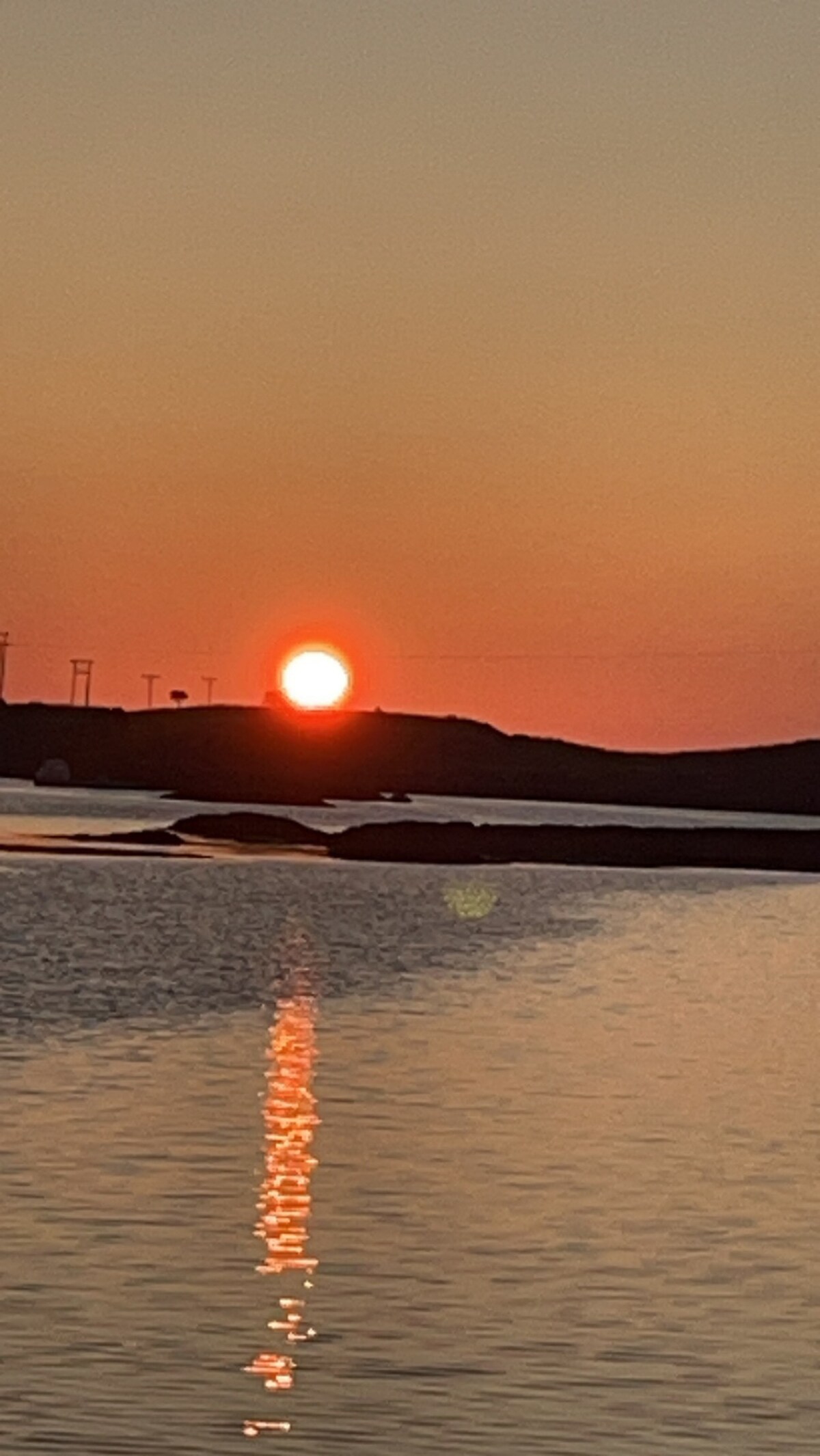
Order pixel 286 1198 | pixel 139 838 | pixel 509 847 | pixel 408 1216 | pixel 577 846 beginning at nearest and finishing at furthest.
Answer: pixel 408 1216 → pixel 286 1198 → pixel 509 847 → pixel 577 846 → pixel 139 838

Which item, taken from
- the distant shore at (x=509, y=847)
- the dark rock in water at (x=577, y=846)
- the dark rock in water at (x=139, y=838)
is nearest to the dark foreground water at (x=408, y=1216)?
the distant shore at (x=509, y=847)

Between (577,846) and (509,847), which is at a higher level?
(577,846)

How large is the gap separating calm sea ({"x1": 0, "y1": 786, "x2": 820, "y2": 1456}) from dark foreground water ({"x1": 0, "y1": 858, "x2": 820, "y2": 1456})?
0.06m

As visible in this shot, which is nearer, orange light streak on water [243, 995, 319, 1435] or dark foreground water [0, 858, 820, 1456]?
dark foreground water [0, 858, 820, 1456]

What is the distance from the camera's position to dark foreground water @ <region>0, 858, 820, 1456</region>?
21.7 metres

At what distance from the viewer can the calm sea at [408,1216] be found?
21.7m

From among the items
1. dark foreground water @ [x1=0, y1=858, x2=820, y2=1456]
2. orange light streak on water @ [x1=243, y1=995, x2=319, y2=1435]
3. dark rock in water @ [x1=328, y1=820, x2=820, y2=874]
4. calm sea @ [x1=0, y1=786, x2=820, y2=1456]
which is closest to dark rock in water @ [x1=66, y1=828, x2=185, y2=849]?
dark rock in water @ [x1=328, y1=820, x2=820, y2=874]

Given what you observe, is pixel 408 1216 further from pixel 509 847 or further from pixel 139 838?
pixel 139 838

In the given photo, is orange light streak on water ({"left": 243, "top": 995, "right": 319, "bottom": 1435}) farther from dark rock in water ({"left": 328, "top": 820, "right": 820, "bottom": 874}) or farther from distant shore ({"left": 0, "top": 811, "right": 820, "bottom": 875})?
dark rock in water ({"left": 328, "top": 820, "right": 820, "bottom": 874})

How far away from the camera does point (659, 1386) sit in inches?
898

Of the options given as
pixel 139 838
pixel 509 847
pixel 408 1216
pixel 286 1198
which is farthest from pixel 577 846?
pixel 408 1216

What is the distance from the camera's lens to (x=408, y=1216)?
31.1 m

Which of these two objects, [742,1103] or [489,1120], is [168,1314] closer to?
[489,1120]

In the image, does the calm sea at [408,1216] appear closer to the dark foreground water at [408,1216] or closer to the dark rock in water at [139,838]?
the dark foreground water at [408,1216]
